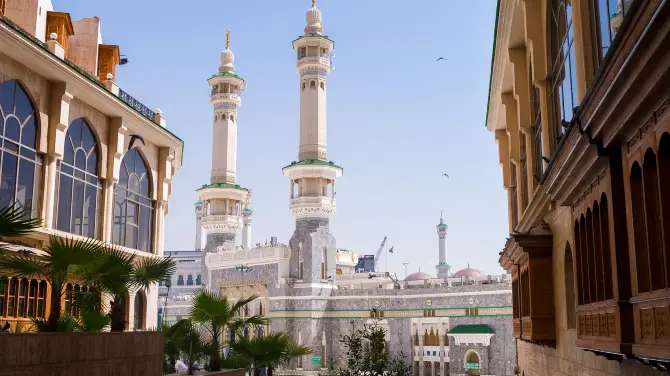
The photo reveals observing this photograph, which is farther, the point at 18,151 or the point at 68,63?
the point at 68,63

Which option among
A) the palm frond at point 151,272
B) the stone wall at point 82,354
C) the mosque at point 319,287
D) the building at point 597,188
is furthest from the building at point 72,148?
the mosque at point 319,287

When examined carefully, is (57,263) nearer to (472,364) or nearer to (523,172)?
(523,172)

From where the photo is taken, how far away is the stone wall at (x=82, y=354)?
339 inches

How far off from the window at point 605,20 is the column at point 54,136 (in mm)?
11268

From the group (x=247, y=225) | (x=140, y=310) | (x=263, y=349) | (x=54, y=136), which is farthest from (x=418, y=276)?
(x=54, y=136)

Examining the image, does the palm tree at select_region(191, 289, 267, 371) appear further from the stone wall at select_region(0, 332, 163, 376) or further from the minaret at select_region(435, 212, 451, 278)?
the minaret at select_region(435, 212, 451, 278)

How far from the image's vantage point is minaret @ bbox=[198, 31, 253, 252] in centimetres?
4741

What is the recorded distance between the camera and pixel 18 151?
47.6 ft

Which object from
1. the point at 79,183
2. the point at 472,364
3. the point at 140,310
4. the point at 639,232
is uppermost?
Result: the point at 79,183

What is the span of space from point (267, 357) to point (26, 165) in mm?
6188

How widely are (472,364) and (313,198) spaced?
1212 centimetres

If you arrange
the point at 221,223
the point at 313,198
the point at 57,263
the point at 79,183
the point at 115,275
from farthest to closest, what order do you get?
the point at 221,223, the point at 313,198, the point at 79,183, the point at 115,275, the point at 57,263

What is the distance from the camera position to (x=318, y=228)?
136 ft

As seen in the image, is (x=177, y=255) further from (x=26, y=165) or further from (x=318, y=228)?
(x=26, y=165)
